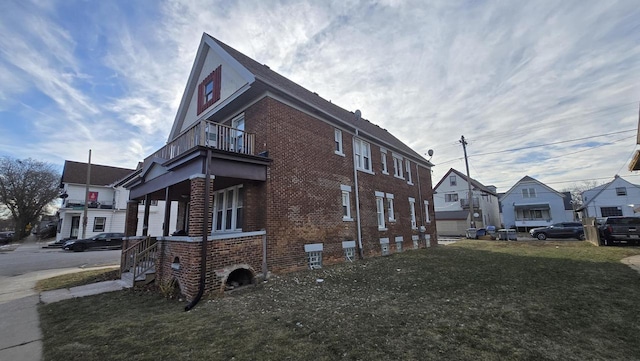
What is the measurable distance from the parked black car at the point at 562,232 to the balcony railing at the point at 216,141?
30.5 meters

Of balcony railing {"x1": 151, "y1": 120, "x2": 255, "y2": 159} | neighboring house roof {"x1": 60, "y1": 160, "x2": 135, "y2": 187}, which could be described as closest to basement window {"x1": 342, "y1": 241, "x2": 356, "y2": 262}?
balcony railing {"x1": 151, "y1": 120, "x2": 255, "y2": 159}

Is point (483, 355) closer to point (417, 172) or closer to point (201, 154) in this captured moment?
point (201, 154)

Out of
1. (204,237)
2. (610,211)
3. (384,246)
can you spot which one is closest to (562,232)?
(384,246)

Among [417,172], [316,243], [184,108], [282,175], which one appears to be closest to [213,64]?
[184,108]

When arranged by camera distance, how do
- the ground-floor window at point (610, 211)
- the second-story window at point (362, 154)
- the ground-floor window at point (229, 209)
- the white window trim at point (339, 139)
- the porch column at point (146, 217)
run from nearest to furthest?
the ground-floor window at point (229, 209)
the porch column at point (146, 217)
the white window trim at point (339, 139)
the second-story window at point (362, 154)
the ground-floor window at point (610, 211)

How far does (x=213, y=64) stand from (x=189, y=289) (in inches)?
386

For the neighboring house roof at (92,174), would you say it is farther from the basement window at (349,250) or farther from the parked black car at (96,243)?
the basement window at (349,250)

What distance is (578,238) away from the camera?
26.1 meters

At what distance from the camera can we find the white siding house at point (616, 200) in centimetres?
3862

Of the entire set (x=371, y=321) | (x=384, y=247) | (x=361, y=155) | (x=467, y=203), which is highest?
(x=361, y=155)

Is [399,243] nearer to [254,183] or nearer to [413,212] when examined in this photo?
[413,212]

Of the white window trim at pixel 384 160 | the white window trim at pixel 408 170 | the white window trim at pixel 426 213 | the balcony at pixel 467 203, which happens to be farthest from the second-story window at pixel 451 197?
the white window trim at pixel 384 160

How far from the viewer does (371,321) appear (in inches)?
207

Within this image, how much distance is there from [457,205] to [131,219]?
42.0 metres
